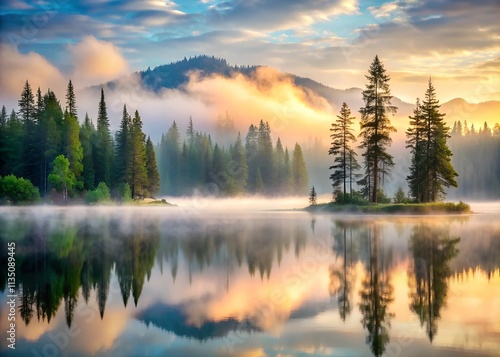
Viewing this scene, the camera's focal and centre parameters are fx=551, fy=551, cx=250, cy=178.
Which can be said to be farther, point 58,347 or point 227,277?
point 227,277

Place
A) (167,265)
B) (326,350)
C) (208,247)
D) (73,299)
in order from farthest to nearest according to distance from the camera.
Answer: (208,247)
(167,265)
(73,299)
(326,350)

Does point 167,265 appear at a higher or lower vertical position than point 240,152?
lower

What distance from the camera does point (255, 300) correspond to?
1471 cm

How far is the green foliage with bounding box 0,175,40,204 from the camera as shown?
79188mm

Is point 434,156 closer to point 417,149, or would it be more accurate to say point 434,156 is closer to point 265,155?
point 417,149

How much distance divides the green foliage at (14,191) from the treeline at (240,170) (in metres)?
52.6

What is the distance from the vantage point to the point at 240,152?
134 metres

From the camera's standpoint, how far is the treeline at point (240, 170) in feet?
428

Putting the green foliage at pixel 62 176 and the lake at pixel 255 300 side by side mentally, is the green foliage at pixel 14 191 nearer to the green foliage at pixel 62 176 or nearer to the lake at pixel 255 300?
the green foliage at pixel 62 176

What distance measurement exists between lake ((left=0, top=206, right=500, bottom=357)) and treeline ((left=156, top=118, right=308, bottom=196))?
10346cm

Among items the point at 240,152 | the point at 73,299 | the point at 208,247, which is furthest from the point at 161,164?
the point at 73,299

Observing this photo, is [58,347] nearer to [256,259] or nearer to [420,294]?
[420,294]

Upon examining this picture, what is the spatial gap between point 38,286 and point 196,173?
434ft

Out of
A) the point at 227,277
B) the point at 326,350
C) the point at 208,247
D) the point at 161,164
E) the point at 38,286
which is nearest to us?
the point at 326,350
